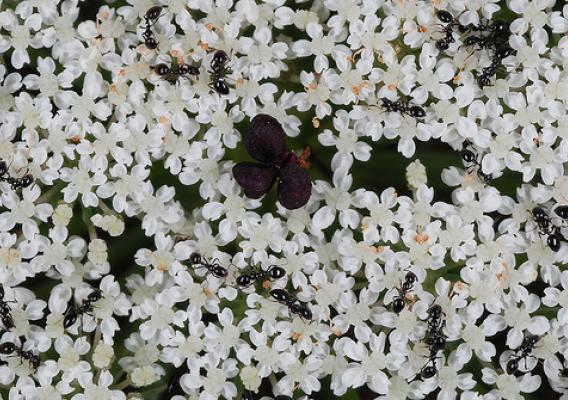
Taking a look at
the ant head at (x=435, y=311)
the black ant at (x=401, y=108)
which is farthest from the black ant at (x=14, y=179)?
the ant head at (x=435, y=311)

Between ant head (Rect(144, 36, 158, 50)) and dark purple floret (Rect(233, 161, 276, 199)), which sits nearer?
dark purple floret (Rect(233, 161, 276, 199))

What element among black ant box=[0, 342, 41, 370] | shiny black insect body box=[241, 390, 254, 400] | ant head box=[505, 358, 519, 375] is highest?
ant head box=[505, 358, 519, 375]

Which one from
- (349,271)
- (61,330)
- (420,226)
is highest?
(420,226)

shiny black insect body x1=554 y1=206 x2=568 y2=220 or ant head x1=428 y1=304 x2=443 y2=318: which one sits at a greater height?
shiny black insect body x1=554 y1=206 x2=568 y2=220

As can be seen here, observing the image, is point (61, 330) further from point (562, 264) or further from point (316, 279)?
point (562, 264)

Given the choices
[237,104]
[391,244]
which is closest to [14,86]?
[237,104]

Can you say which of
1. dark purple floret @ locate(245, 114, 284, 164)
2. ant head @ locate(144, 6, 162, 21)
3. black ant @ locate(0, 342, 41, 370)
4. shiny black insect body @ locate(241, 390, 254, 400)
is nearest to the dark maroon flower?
dark purple floret @ locate(245, 114, 284, 164)

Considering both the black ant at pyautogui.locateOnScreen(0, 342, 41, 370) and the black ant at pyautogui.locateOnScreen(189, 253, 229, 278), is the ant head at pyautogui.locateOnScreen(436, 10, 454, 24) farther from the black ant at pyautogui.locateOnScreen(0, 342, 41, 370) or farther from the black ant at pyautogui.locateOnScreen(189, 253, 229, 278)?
the black ant at pyautogui.locateOnScreen(0, 342, 41, 370)
